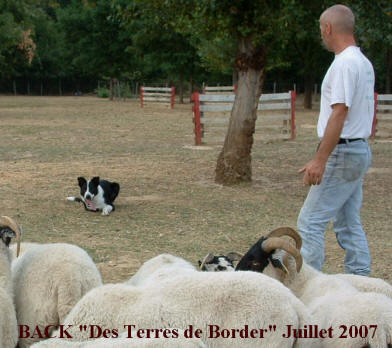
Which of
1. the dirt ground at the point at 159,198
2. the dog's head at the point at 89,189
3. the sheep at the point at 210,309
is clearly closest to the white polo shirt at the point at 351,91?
the sheep at the point at 210,309

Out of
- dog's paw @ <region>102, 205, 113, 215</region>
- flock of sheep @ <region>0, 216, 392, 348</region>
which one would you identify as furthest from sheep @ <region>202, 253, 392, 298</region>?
dog's paw @ <region>102, 205, 113, 215</region>

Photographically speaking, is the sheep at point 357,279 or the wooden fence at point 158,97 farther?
the wooden fence at point 158,97

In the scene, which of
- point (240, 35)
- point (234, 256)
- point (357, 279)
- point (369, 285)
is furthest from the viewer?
point (240, 35)

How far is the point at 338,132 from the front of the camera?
5152mm

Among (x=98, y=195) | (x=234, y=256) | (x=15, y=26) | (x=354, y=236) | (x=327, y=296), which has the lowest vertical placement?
(x=98, y=195)

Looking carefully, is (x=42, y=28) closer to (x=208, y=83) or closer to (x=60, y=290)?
(x=208, y=83)

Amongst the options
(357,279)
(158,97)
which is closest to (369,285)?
(357,279)

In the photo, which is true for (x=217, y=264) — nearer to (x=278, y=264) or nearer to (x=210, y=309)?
(x=278, y=264)

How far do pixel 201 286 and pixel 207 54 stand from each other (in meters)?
32.4

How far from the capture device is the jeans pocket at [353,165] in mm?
5375

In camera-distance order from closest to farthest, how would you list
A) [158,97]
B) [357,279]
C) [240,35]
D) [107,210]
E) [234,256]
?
[357,279]
[234,256]
[107,210]
[240,35]
[158,97]

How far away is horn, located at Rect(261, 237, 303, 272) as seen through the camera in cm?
481

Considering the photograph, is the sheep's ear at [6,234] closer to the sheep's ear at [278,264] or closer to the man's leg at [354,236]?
the sheep's ear at [278,264]

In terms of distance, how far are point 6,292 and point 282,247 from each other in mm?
1998
